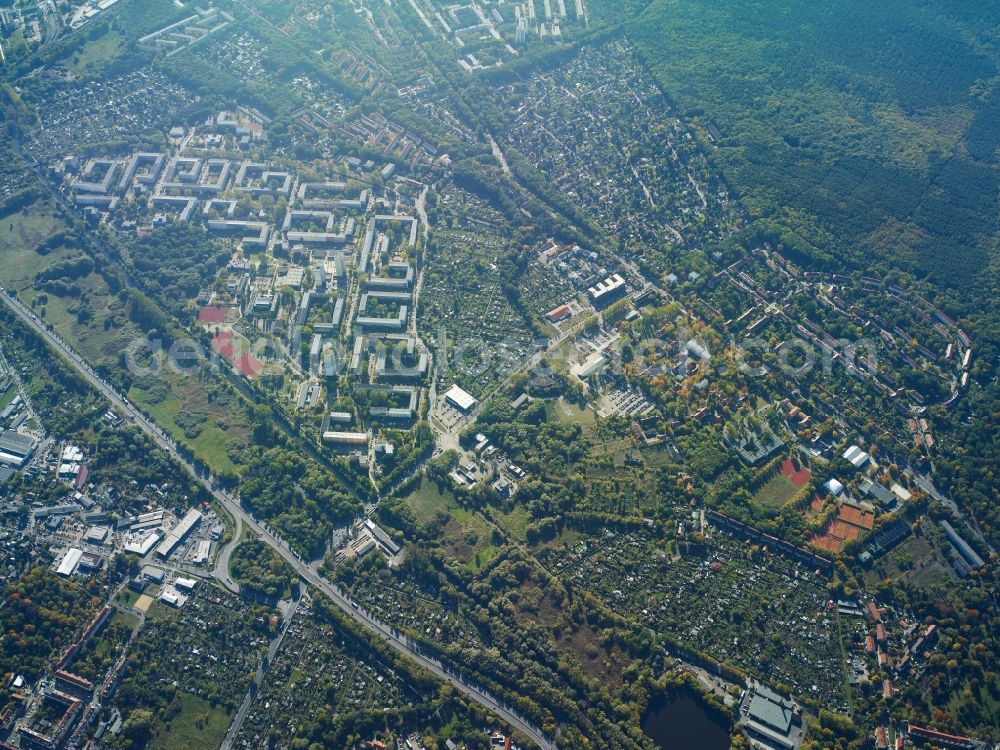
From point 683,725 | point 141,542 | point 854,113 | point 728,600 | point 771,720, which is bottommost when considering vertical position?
point 771,720

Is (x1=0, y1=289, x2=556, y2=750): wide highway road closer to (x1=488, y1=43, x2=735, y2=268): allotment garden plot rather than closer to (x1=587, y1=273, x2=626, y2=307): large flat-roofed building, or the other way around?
(x1=587, y1=273, x2=626, y2=307): large flat-roofed building

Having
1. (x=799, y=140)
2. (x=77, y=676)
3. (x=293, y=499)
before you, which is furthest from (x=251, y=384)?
(x=799, y=140)

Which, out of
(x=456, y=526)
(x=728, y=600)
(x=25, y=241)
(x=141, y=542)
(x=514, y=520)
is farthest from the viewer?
(x=25, y=241)

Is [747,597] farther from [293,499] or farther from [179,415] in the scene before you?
[179,415]

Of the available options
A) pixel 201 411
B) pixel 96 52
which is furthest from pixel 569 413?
pixel 96 52

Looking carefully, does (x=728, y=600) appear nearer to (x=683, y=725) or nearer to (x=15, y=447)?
(x=683, y=725)

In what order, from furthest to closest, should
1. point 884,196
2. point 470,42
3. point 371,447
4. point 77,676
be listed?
1. point 470,42
2. point 884,196
3. point 371,447
4. point 77,676

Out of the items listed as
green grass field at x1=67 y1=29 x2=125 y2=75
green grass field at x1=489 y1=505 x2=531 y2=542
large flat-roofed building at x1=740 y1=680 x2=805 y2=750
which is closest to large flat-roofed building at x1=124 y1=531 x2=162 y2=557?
green grass field at x1=489 y1=505 x2=531 y2=542
